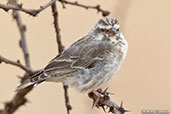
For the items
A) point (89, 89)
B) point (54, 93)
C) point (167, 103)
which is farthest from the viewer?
point (54, 93)

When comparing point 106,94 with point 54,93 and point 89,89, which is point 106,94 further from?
point 54,93

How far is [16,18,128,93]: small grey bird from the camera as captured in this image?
551 cm

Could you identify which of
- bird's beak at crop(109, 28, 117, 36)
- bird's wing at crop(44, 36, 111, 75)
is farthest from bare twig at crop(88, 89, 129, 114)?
bird's beak at crop(109, 28, 117, 36)

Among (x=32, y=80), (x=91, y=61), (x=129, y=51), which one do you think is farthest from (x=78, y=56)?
(x=129, y=51)

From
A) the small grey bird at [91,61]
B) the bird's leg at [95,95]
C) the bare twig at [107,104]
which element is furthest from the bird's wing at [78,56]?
the bare twig at [107,104]

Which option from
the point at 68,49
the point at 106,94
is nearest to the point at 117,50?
the point at 68,49

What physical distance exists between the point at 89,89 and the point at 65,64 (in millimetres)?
472

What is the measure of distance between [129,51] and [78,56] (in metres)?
2.34

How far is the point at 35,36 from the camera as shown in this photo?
8609 millimetres

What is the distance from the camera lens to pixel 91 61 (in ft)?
A: 18.6

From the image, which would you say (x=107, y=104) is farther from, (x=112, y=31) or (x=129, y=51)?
(x=129, y=51)

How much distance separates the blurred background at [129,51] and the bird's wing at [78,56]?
1.38m

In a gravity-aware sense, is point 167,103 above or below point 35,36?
below

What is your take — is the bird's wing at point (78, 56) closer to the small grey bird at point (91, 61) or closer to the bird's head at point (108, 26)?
the small grey bird at point (91, 61)
